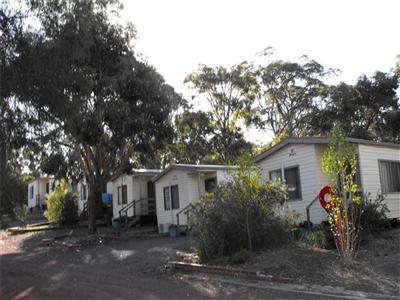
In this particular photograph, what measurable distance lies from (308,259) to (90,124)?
385 inches

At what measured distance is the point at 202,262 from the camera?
12.1 meters

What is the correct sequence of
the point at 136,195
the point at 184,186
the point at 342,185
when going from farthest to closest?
the point at 136,195 → the point at 184,186 → the point at 342,185

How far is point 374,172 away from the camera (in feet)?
53.5

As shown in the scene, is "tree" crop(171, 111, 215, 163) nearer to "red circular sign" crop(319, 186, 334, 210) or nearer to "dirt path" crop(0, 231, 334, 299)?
"dirt path" crop(0, 231, 334, 299)

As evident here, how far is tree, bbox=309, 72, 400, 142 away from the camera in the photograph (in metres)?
33.9

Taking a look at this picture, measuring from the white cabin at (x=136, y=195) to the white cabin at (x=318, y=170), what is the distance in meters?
12.4

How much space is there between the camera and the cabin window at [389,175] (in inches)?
656

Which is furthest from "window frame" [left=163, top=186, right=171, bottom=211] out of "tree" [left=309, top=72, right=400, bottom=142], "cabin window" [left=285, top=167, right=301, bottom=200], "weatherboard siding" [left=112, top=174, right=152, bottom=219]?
"tree" [left=309, top=72, right=400, bottom=142]

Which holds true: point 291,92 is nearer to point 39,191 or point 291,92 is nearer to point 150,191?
point 150,191

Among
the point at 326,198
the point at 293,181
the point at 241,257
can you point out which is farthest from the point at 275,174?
the point at 241,257

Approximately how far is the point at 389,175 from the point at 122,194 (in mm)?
17321

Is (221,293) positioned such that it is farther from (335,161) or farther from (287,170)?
(287,170)

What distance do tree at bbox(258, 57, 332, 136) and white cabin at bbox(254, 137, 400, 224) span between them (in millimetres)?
21499

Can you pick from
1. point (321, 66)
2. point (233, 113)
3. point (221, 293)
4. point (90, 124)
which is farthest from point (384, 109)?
point (221, 293)
